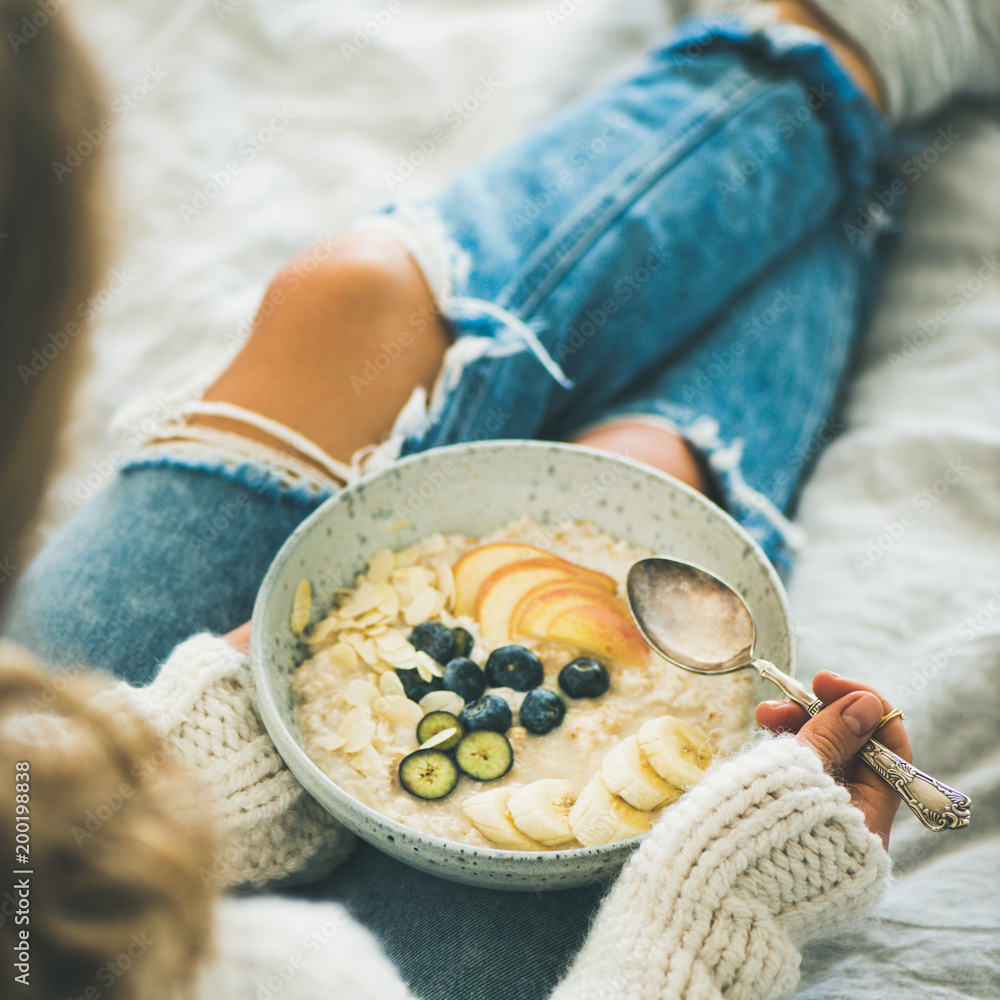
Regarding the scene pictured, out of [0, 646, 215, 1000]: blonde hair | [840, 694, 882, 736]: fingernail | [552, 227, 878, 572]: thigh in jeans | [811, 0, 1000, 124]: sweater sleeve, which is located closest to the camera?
[0, 646, 215, 1000]: blonde hair

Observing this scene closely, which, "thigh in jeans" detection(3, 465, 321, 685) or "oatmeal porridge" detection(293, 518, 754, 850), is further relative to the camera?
"thigh in jeans" detection(3, 465, 321, 685)

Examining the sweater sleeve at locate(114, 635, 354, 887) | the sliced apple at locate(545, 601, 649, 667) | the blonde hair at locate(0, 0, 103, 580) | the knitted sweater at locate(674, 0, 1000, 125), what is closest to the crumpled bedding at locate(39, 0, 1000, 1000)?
the blonde hair at locate(0, 0, 103, 580)

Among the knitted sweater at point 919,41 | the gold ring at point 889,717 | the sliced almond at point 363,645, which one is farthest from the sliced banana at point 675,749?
the knitted sweater at point 919,41

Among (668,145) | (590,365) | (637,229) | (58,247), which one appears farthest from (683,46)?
(58,247)

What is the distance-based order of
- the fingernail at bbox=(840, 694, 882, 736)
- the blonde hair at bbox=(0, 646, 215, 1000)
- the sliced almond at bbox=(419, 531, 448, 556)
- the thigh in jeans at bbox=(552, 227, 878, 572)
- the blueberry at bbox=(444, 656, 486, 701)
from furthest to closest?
the thigh in jeans at bbox=(552, 227, 878, 572) < the sliced almond at bbox=(419, 531, 448, 556) < the blueberry at bbox=(444, 656, 486, 701) < the fingernail at bbox=(840, 694, 882, 736) < the blonde hair at bbox=(0, 646, 215, 1000)

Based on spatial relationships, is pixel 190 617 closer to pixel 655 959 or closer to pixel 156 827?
pixel 156 827

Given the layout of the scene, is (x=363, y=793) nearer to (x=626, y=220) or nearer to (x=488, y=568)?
(x=488, y=568)

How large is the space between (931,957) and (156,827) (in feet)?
1.85

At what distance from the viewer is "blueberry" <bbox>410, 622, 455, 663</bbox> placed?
67 cm

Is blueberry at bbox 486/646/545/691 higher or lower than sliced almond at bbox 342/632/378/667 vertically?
higher

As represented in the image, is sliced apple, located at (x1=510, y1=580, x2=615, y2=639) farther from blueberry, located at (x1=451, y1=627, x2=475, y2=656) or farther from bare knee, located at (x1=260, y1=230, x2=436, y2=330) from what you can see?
bare knee, located at (x1=260, y1=230, x2=436, y2=330)

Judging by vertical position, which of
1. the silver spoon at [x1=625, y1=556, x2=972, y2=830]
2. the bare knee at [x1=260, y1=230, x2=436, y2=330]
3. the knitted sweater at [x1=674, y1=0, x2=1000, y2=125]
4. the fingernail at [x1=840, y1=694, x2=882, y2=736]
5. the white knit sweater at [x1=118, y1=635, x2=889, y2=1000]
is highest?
the knitted sweater at [x1=674, y1=0, x2=1000, y2=125]

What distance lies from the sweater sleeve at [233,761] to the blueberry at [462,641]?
0.51ft

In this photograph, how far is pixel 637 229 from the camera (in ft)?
2.87
